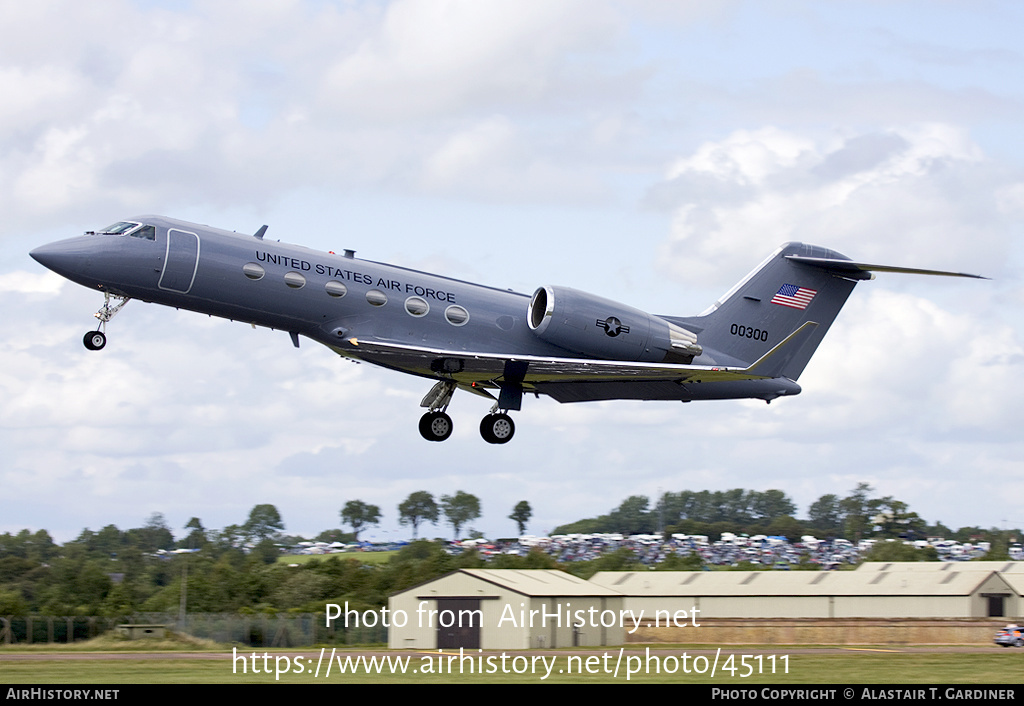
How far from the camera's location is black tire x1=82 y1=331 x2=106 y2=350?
81.7 ft

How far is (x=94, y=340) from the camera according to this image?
25.0m

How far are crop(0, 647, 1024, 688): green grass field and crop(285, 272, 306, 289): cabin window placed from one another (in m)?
7.65

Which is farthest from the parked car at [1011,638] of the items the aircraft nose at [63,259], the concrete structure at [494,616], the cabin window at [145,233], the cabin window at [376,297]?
the aircraft nose at [63,259]

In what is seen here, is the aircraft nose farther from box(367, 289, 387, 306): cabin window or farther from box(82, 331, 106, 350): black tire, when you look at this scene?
box(367, 289, 387, 306): cabin window

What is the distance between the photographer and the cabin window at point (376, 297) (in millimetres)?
26469

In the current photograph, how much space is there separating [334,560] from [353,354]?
38949mm

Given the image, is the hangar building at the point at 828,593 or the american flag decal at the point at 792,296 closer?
the american flag decal at the point at 792,296

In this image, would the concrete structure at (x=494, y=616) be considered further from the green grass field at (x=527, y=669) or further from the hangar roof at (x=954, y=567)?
the hangar roof at (x=954, y=567)

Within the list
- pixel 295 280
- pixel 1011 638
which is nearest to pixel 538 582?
pixel 1011 638

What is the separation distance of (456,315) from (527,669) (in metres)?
7.70

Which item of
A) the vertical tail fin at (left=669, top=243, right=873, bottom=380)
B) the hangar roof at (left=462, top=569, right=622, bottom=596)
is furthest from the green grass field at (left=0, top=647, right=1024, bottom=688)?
the vertical tail fin at (left=669, top=243, right=873, bottom=380)

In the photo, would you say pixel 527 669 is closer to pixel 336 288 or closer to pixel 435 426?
pixel 435 426

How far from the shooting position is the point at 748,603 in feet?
163

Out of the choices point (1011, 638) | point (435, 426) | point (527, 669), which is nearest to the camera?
point (527, 669)
